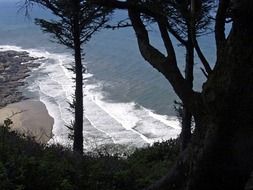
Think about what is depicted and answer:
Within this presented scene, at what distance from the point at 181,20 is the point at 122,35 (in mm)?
71656

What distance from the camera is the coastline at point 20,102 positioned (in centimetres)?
3378

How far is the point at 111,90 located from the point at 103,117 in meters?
9.39

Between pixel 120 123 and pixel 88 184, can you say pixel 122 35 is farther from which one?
pixel 88 184

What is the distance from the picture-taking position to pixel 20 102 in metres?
41.2

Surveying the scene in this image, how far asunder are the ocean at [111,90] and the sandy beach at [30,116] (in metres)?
0.69

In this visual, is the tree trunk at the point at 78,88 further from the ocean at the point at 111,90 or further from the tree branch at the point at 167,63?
the tree branch at the point at 167,63

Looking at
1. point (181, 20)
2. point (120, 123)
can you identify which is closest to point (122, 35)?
point (120, 123)

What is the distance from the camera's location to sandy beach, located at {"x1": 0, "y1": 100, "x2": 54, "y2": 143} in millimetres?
33853

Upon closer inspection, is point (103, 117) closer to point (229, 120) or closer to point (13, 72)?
point (13, 72)

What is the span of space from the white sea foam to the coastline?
2.49ft

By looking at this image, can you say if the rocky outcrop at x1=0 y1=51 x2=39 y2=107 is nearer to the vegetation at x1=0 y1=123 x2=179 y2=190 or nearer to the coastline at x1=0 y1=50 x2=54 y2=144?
the coastline at x1=0 y1=50 x2=54 y2=144

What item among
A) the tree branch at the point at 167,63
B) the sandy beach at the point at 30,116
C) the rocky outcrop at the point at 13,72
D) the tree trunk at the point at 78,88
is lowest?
the sandy beach at the point at 30,116

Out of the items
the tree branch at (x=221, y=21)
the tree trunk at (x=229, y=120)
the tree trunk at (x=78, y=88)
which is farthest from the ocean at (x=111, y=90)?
the tree trunk at (x=229, y=120)

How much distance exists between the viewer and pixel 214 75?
433 centimetres
